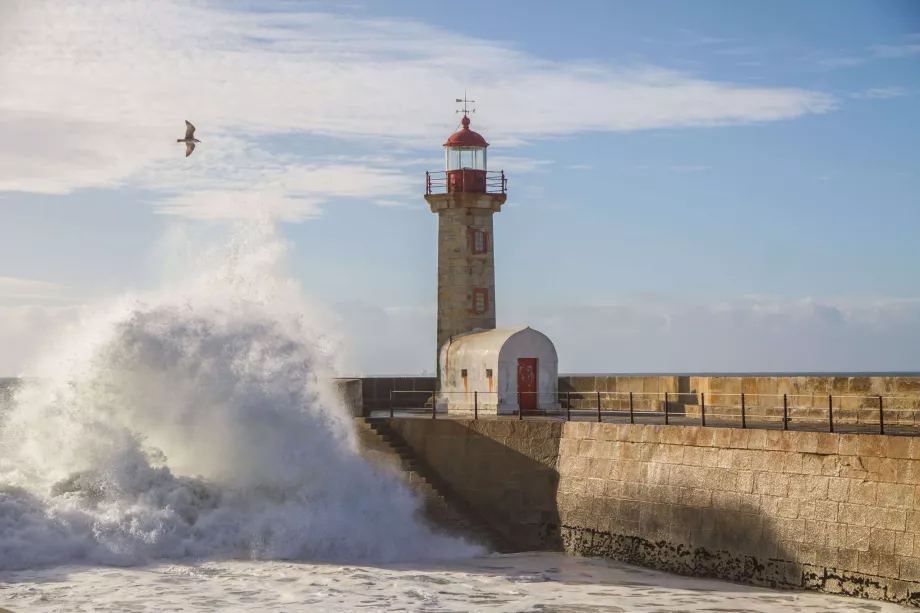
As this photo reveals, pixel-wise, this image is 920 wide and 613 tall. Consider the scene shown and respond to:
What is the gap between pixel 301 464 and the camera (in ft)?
56.4

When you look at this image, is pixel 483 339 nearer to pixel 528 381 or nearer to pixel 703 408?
pixel 528 381

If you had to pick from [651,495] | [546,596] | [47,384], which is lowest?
A: [546,596]

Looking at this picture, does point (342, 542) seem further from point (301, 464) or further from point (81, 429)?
point (81, 429)

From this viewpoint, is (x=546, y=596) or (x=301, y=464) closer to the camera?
(x=546, y=596)

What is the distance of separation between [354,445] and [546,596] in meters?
5.34

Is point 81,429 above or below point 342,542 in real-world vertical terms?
above

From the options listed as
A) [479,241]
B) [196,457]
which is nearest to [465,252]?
[479,241]

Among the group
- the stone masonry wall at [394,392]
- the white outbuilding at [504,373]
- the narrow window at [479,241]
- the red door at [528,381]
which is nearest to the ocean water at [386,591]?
the white outbuilding at [504,373]

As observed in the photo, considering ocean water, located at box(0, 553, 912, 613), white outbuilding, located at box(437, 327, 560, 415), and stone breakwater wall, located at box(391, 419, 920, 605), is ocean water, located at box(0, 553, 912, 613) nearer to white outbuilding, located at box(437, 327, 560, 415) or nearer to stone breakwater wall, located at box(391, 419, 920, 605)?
stone breakwater wall, located at box(391, 419, 920, 605)

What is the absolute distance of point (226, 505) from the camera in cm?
1630

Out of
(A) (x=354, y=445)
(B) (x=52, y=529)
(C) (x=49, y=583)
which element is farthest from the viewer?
(A) (x=354, y=445)

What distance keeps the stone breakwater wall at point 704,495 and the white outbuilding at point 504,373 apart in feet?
6.80

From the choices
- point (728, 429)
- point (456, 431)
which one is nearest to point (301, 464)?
point (456, 431)

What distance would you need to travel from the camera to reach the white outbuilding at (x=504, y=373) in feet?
65.0
